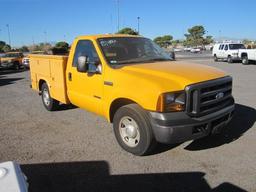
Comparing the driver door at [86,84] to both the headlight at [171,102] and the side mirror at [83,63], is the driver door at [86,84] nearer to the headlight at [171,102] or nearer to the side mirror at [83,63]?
the side mirror at [83,63]

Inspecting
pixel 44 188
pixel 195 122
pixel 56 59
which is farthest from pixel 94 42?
pixel 44 188

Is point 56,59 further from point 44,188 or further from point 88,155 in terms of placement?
point 44,188

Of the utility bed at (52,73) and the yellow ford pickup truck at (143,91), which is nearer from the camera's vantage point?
the yellow ford pickup truck at (143,91)

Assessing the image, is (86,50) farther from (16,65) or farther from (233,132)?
(16,65)

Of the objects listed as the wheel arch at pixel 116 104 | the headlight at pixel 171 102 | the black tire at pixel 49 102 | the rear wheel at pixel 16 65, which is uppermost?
the headlight at pixel 171 102

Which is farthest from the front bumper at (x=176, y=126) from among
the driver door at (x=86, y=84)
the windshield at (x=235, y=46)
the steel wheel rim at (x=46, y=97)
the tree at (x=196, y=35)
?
the tree at (x=196, y=35)

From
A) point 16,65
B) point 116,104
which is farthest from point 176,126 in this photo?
point 16,65

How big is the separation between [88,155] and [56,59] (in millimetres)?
2730

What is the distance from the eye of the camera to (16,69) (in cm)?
2542

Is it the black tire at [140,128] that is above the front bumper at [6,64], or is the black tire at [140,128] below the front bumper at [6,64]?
above

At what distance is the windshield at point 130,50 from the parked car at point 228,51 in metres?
21.6

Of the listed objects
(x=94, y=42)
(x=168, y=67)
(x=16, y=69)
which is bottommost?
(x=16, y=69)

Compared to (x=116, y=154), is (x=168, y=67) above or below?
above

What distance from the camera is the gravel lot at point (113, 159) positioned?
376 cm
